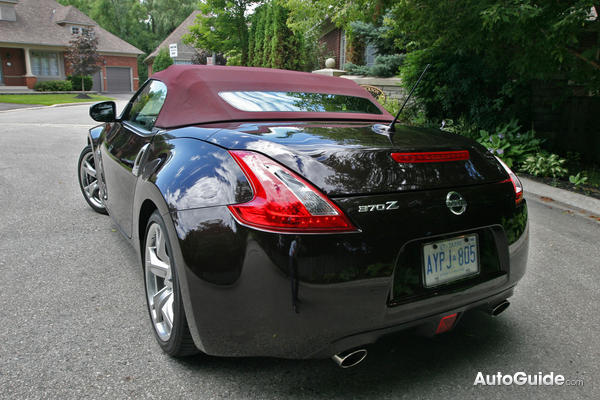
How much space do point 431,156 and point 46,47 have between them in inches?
1752

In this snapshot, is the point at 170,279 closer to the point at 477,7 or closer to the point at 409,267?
the point at 409,267

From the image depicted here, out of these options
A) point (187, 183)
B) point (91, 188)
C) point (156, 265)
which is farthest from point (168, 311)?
point (91, 188)

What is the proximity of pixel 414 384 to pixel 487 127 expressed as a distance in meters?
7.60

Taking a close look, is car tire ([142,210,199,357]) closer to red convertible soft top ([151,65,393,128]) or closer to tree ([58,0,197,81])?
red convertible soft top ([151,65,393,128])

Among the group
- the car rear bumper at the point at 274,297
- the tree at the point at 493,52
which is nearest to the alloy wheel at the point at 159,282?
the car rear bumper at the point at 274,297

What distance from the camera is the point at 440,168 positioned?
2199mm

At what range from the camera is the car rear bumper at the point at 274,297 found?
73.0 inches

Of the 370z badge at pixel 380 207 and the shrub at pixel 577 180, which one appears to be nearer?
the 370z badge at pixel 380 207

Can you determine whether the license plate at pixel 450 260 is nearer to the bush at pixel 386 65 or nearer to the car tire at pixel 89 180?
the car tire at pixel 89 180

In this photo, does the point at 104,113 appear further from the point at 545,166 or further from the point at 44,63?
the point at 44,63

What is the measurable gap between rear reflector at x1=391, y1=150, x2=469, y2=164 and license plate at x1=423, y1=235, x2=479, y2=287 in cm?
37

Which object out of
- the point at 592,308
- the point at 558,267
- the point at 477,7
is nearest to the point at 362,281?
the point at 592,308

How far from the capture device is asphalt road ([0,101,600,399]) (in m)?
2.21

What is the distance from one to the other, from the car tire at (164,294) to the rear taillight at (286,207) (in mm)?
538
